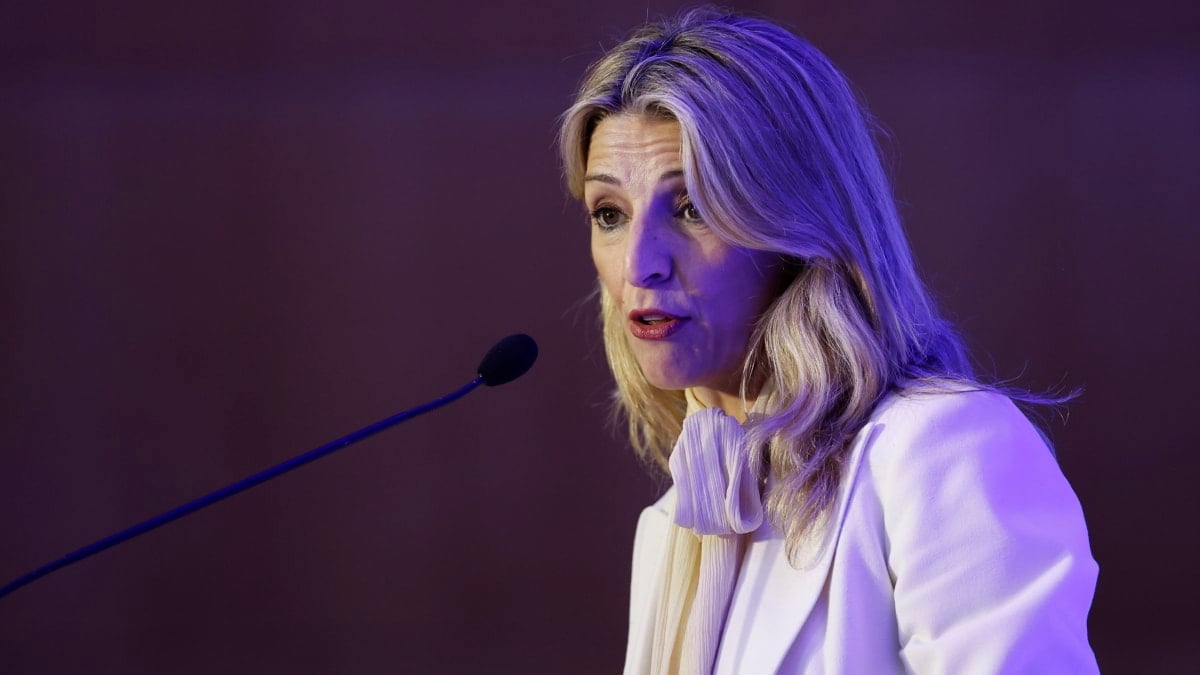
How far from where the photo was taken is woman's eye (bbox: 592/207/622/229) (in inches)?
57.9

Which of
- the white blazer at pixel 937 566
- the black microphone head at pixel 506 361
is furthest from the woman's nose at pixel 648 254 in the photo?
the white blazer at pixel 937 566

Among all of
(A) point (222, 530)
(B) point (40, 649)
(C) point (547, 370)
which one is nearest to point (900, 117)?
(C) point (547, 370)

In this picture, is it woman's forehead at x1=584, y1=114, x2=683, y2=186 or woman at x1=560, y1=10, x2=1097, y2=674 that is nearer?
woman at x1=560, y1=10, x2=1097, y2=674

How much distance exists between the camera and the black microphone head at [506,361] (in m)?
1.36

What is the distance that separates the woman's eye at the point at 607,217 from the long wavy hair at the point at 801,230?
12 centimetres

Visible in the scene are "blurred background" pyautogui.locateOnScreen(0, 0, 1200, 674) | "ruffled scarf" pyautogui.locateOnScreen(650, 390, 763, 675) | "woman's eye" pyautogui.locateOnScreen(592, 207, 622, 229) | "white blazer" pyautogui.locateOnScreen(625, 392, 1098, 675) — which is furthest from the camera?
"blurred background" pyautogui.locateOnScreen(0, 0, 1200, 674)

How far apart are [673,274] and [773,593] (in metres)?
0.38

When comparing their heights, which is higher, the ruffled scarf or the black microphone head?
the black microphone head

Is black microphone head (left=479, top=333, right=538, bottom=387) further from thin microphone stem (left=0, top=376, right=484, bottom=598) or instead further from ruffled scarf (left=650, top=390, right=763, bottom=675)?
ruffled scarf (left=650, top=390, right=763, bottom=675)

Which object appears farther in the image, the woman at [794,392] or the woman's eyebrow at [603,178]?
the woman's eyebrow at [603,178]

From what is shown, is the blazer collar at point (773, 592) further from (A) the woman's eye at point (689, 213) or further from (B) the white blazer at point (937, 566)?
(A) the woman's eye at point (689, 213)

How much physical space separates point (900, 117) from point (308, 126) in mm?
1163

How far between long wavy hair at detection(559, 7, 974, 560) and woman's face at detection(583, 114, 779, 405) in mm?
25

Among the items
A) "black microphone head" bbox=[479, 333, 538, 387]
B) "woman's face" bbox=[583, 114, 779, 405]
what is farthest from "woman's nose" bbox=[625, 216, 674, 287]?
"black microphone head" bbox=[479, 333, 538, 387]
